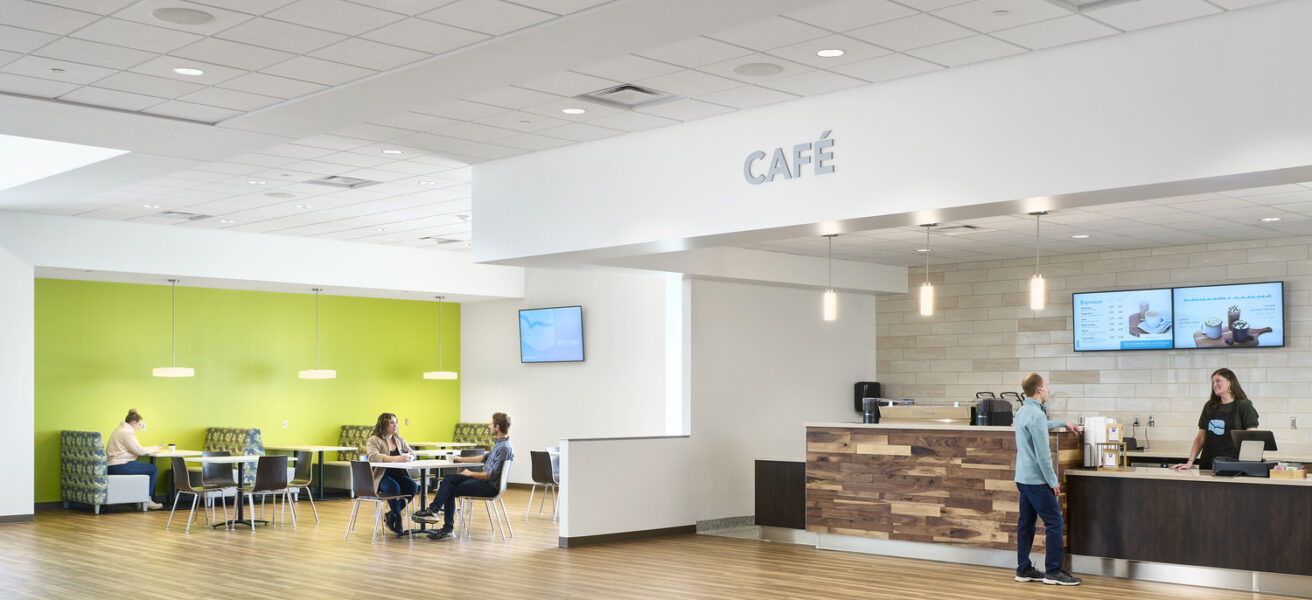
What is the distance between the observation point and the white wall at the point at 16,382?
11492 millimetres

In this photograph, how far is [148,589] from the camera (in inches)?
302

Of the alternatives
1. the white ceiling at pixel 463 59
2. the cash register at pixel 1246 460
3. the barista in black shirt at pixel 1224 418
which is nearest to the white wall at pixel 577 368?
the white ceiling at pixel 463 59

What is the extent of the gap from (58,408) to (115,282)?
1537 mm

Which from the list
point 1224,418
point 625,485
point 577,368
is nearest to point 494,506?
point 625,485

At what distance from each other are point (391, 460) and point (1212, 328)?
7582mm

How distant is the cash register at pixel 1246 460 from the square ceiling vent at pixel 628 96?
4520 millimetres

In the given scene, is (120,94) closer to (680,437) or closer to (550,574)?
(550,574)

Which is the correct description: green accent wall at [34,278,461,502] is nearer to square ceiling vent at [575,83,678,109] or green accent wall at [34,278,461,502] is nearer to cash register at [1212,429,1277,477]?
square ceiling vent at [575,83,678,109]

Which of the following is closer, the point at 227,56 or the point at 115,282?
the point at 227,56

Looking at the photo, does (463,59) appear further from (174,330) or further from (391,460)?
(174,330)

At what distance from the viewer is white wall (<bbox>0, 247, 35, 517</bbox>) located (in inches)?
452

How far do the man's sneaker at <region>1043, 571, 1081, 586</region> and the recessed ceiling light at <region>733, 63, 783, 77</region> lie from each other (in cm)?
405

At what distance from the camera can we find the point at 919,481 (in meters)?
9.31

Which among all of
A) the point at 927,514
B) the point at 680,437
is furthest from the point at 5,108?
the point at 927,514
